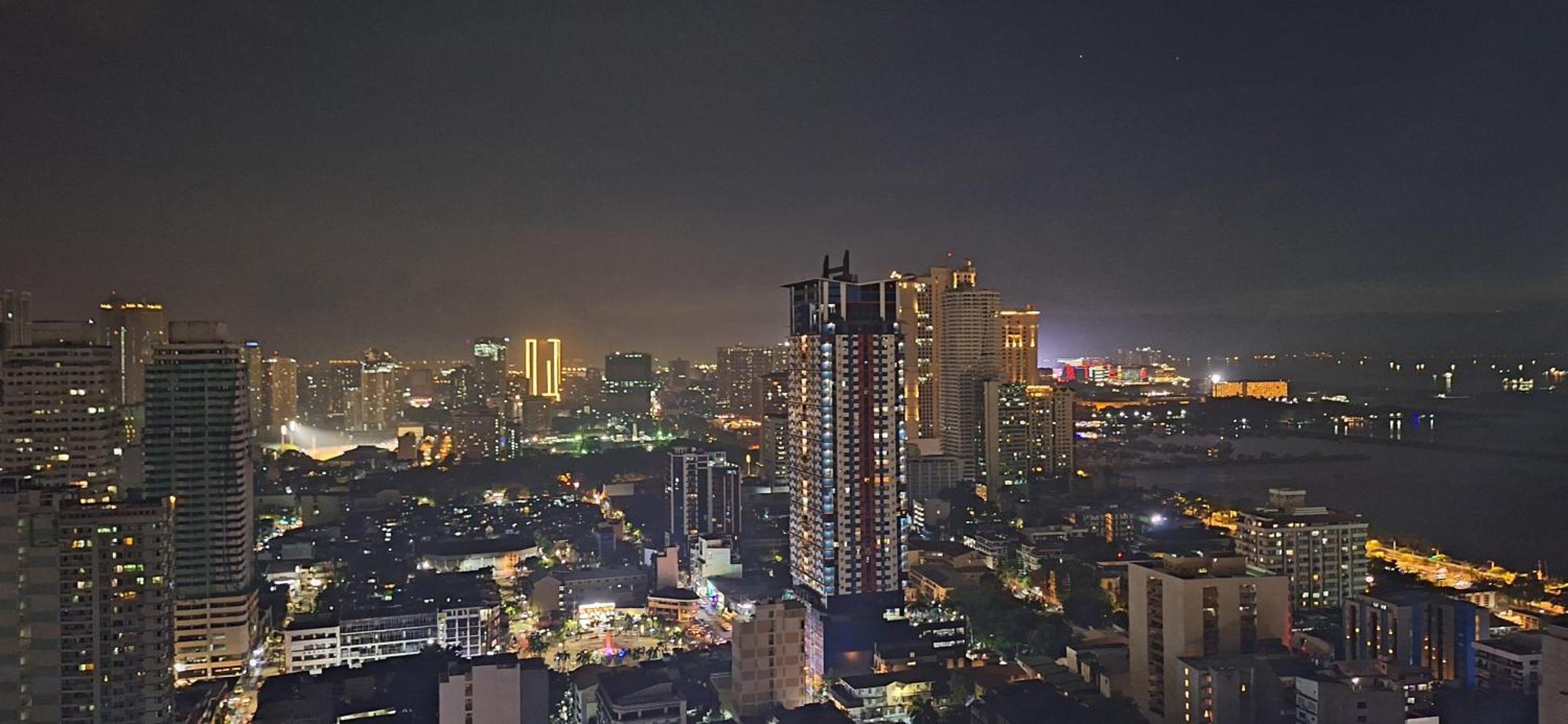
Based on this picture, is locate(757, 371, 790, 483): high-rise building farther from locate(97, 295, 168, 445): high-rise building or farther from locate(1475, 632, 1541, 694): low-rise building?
locate(1475, 632, 1541, 694): low-rise building

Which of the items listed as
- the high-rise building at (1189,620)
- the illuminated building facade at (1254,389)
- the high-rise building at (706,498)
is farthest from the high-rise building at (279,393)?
the illuminated building facade at (1254,389)

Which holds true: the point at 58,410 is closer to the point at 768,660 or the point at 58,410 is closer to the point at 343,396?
the point at 768,660

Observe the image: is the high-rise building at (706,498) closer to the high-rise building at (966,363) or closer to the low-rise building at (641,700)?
the high-rise building at (966,363)

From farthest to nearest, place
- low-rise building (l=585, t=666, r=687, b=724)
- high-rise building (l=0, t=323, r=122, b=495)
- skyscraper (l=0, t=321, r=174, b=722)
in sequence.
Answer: high-rise building (l=0, t=323, r=122, b=495)
low-rise building (l=585, t=666, r=687, b=724)
skyscraper (l=0, t=321, r=174, b=722)

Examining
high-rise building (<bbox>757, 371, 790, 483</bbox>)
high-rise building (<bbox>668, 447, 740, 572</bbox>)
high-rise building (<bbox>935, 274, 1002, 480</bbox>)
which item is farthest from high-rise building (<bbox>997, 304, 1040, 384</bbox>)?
high-rise building (<bbox>668, 447, 740, 572</bbox>)

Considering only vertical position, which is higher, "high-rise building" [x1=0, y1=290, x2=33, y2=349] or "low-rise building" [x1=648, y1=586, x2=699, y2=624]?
"high-rise building" [x1=0, y1=290, x2=33, y2=349]

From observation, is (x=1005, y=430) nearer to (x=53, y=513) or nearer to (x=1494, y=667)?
(x=1494, y=667)

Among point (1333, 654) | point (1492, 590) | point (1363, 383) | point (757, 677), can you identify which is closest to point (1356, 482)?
point (1363, 383)
